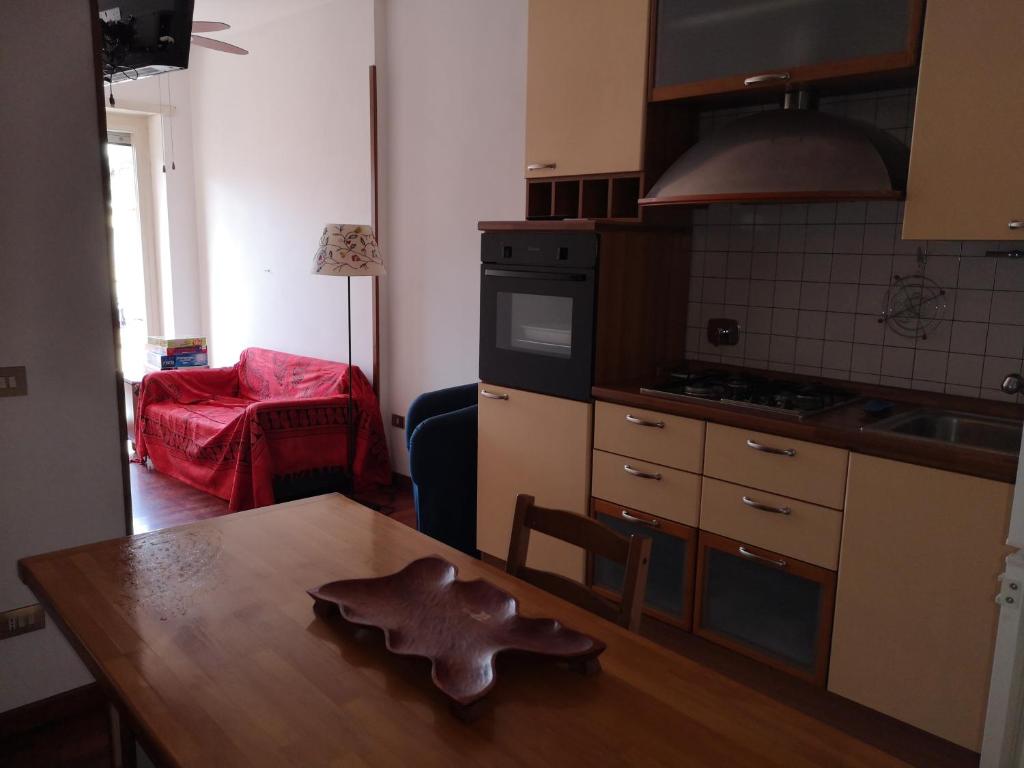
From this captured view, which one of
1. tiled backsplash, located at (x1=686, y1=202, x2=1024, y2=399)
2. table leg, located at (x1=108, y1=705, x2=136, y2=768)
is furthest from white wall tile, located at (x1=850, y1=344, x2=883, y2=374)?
table leg, located at (x1=108, y1=705, x2=136, y2=768)

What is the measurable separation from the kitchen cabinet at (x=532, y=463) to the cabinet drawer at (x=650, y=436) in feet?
0.24

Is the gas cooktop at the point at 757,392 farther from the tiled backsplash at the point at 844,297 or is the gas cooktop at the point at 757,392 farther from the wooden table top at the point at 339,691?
the wooden table top at the point at 339,691

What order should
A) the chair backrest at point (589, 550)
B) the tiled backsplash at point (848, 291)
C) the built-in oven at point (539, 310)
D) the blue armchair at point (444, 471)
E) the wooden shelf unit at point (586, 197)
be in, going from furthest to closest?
the blue armchair at point (444, 471)
the wooden shelf unit at point (586, 197)
the built-in oven at point (539, 310)
the tiled backsplash at point (848, 291)
the chair backrest at point (589, 550)

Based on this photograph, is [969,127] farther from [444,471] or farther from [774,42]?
[444,471]

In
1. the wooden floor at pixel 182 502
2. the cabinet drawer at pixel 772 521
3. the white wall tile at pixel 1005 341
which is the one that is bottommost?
the wooden floor at pixel 182 502

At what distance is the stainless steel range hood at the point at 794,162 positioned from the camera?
2164 mm

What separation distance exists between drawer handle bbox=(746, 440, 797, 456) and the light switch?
83.3 inches

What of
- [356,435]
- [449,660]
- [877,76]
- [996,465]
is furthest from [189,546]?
[356,435]

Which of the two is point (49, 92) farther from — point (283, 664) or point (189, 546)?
point (283, 664)

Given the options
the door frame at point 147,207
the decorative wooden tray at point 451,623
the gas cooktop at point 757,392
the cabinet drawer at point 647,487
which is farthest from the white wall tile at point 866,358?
the door frame at point 147,207

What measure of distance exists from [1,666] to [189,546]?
1071 millimetres

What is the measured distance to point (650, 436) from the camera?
102 inches

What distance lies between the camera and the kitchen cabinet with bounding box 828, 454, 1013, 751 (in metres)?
1.94

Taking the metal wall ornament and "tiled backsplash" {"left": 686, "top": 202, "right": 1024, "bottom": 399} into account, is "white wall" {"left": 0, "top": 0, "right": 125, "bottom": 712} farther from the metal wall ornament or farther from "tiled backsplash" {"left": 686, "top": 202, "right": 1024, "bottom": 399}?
the metal wall ornament
